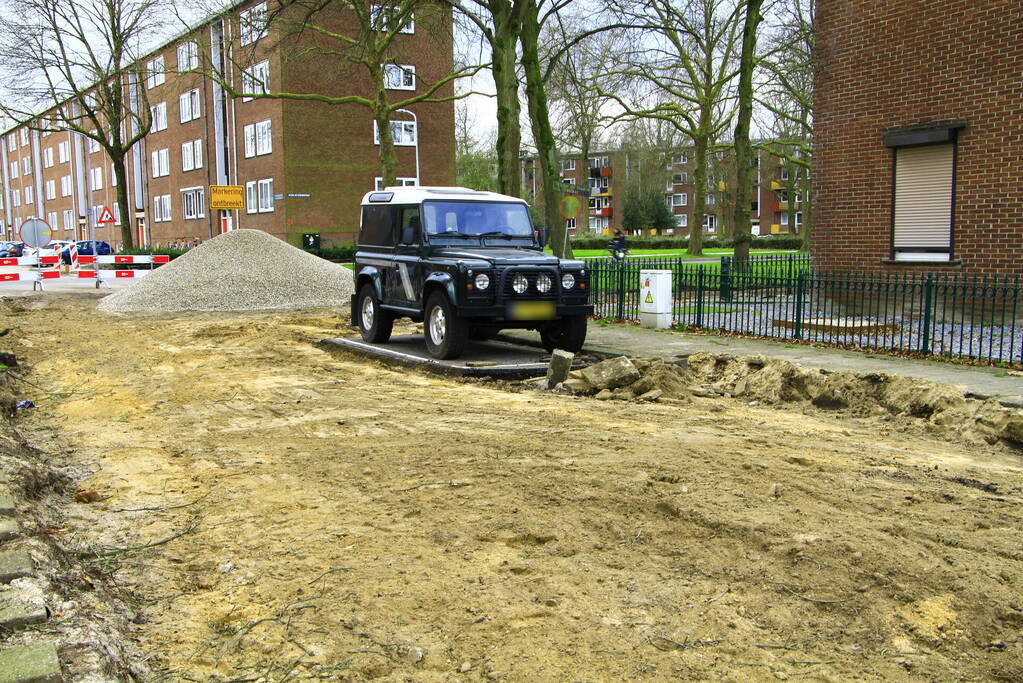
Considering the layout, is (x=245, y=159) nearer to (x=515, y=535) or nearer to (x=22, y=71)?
(x=22, y=71)

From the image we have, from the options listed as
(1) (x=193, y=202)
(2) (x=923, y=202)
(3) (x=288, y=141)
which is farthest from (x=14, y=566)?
(1) (x=193, y=202)

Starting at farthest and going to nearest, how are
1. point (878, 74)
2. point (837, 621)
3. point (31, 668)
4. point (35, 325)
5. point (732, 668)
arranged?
point (35, 325) → point (878, 74) → point (837, 621) → point (732, 668) → point (31, 668)

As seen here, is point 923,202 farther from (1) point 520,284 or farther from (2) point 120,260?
(2) point 120,260

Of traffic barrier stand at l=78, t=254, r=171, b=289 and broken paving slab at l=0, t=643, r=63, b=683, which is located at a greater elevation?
traffic barrier stand at l=78, t=254, r=171, b=289

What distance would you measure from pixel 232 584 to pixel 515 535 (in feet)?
4.91

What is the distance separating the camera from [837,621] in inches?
160

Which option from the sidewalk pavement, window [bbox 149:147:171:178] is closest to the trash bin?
the sidewalk pavement

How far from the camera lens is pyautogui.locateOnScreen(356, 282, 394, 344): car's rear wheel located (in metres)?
14.2

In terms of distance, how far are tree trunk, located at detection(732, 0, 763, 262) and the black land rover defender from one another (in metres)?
9.88

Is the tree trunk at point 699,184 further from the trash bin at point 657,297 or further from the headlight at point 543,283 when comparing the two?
the headlight at point 543,283

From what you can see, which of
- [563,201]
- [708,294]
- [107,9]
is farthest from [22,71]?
[708,294]

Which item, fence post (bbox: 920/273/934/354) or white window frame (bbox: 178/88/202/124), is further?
white window frame (bbox: 178/88/202/124)

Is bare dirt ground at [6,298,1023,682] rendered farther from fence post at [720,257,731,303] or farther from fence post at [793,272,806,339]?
fence post at [720,257,731,303]

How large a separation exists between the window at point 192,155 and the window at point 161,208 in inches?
157
